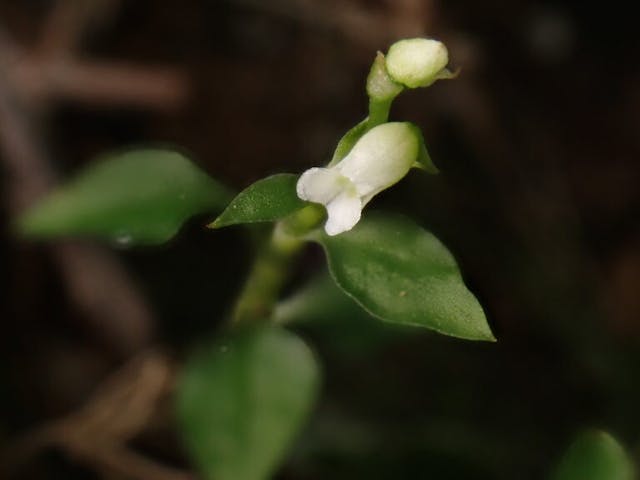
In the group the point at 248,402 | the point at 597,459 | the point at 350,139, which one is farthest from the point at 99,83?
the point at 597,459

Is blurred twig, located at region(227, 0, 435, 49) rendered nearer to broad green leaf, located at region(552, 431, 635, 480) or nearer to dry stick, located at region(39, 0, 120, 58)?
dry stick, located at region(39, 0, 120, 58)

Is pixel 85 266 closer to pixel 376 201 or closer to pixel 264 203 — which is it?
pixel 376 201

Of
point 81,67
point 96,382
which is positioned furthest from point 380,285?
point 81,67

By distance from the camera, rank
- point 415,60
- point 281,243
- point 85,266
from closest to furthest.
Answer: point 415,60
point 281,243
point 85,266

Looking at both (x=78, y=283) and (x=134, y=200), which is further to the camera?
(x=78, y=283)

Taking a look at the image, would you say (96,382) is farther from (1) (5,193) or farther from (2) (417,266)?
(2) (417,266)

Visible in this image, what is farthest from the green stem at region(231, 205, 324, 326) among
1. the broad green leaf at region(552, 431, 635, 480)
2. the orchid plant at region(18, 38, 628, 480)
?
the broad green leaf at region(552, 431, 635, 480)
